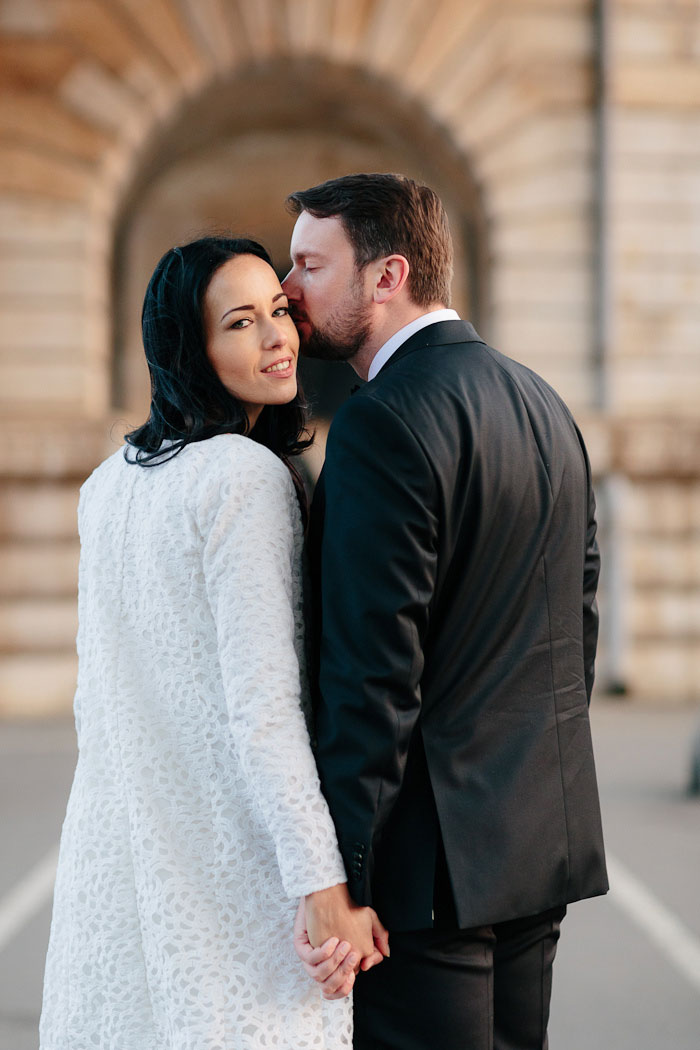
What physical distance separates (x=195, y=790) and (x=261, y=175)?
12569 millimetres

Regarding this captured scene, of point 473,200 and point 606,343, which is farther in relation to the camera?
point 473,200

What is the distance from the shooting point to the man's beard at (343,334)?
2.16 meters

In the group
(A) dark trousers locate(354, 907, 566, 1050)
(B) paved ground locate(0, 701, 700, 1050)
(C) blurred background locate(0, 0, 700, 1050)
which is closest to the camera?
(A) dark trousers locate(354, 907, 566, 1050)

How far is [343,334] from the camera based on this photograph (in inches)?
86.9

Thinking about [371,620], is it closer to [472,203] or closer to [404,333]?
[404,333]

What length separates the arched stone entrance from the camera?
13016mm

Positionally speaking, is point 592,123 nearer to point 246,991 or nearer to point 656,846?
point 656,846

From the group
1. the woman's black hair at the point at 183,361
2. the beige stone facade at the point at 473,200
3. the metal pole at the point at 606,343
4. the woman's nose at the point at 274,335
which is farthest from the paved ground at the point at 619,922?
the beige stone facade at the point at 473,200

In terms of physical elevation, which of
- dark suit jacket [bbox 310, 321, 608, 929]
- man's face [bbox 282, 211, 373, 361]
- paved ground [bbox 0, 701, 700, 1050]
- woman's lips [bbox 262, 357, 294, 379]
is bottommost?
paved ground [bbox 0, 701, 700, 1050]

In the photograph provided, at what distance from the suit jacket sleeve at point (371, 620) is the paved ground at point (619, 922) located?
7.55 ft

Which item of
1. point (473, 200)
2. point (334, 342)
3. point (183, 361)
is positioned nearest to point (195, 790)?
point (183, 361)

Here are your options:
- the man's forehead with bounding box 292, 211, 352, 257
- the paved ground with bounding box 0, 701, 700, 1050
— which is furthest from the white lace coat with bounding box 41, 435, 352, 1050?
the paved ground with bounding box 0, 701, 700, 1050

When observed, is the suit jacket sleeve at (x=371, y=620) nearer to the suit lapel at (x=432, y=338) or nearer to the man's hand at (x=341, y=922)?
the man's hand at (x=341, y=922)

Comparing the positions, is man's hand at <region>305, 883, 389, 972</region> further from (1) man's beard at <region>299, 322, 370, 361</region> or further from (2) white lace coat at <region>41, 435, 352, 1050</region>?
(1) man's beard at <region>299, 322, 370, 361</region>
